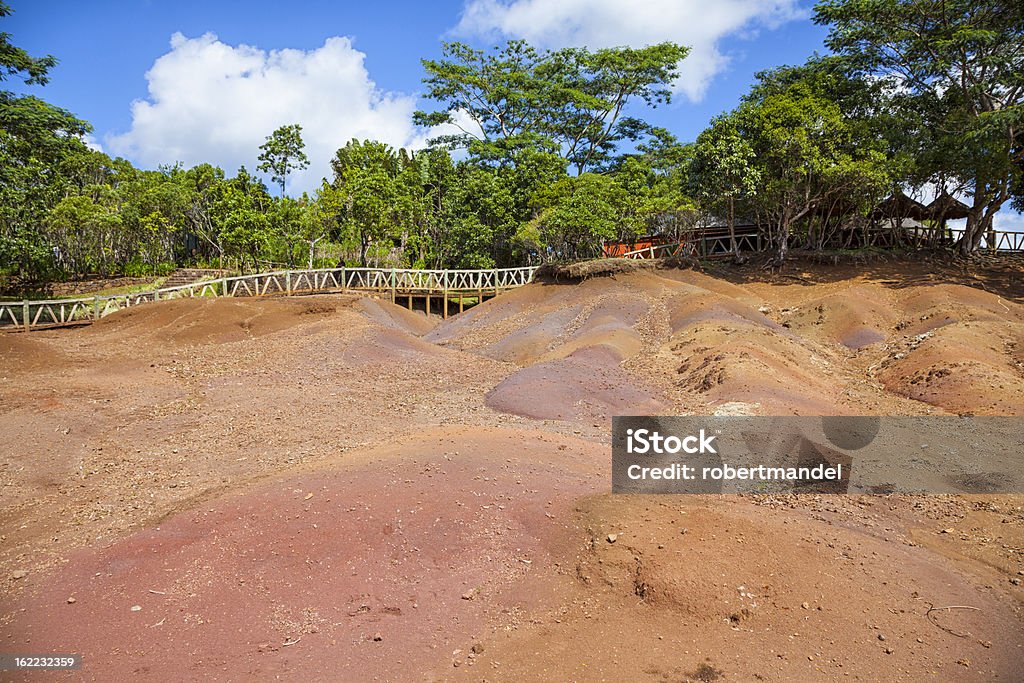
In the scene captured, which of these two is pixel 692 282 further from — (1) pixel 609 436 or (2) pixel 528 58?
(2) pixel 528 58

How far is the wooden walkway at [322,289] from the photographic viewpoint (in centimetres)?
2958

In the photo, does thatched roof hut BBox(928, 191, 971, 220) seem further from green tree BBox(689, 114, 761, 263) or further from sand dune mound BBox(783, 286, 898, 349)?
green tree BBox(689, 114, 761, 263)

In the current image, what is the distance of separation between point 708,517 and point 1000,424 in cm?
1051

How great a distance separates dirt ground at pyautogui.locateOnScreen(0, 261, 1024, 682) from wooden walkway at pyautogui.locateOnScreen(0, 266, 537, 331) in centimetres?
1194

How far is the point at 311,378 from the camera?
1992 centimetres

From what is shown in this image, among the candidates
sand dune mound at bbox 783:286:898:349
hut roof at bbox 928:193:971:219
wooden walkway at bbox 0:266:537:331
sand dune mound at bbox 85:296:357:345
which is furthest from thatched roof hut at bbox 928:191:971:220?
sand dune mound at bbox 85:296:357:345

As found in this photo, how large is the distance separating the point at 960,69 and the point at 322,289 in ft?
117

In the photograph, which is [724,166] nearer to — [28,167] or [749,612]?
[749,612]

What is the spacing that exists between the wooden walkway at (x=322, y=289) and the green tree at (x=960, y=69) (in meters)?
21.9

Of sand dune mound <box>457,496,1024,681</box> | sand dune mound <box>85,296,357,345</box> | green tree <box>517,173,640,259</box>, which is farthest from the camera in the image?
green tree <box>517,173,640,259</box>

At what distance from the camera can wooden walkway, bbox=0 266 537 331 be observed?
1164 inches

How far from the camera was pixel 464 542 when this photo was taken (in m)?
8.61

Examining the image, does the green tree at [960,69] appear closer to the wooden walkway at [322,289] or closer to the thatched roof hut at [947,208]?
the thatched roof hut at [947,208]

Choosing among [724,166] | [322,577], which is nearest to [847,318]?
[724,166]
